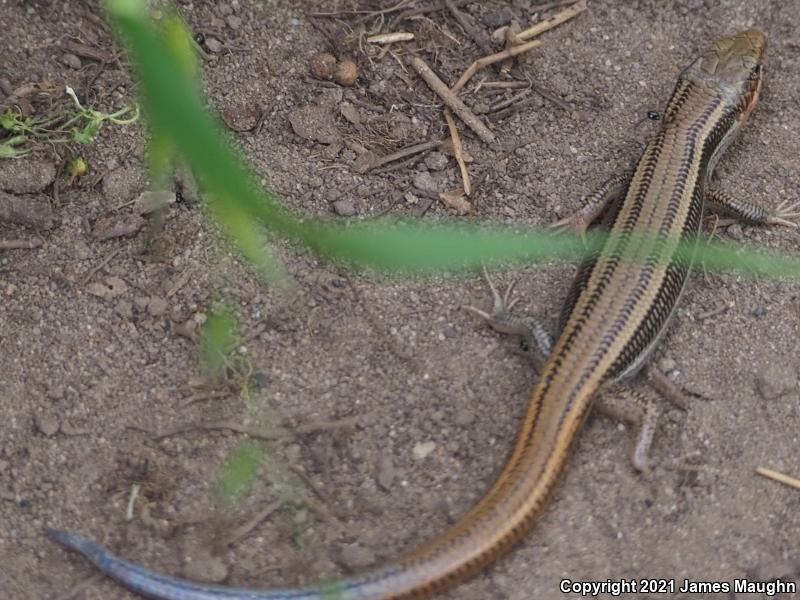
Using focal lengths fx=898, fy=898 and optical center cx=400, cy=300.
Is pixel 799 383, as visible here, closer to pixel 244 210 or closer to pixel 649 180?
pixel 649 180

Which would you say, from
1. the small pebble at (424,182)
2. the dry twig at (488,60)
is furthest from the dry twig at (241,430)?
the dry twig at (488,60)

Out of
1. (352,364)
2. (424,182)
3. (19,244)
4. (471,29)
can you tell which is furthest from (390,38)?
(19,244)

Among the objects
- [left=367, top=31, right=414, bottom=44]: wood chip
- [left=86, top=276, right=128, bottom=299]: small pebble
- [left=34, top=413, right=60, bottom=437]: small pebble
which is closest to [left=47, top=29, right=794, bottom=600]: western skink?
[left=34, top=413, right=60, bottom=437]: small pebble

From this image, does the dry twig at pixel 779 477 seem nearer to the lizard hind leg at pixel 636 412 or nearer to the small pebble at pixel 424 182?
the lizard hind leg at pixel 636 412

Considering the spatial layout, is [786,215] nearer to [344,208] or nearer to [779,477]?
[779,477]

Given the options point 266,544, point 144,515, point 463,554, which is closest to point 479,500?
point 463,554

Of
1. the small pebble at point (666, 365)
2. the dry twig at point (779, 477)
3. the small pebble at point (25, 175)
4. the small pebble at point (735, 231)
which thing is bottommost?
the dry twig at point (779, 477)

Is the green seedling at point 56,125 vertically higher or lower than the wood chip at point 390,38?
lower
